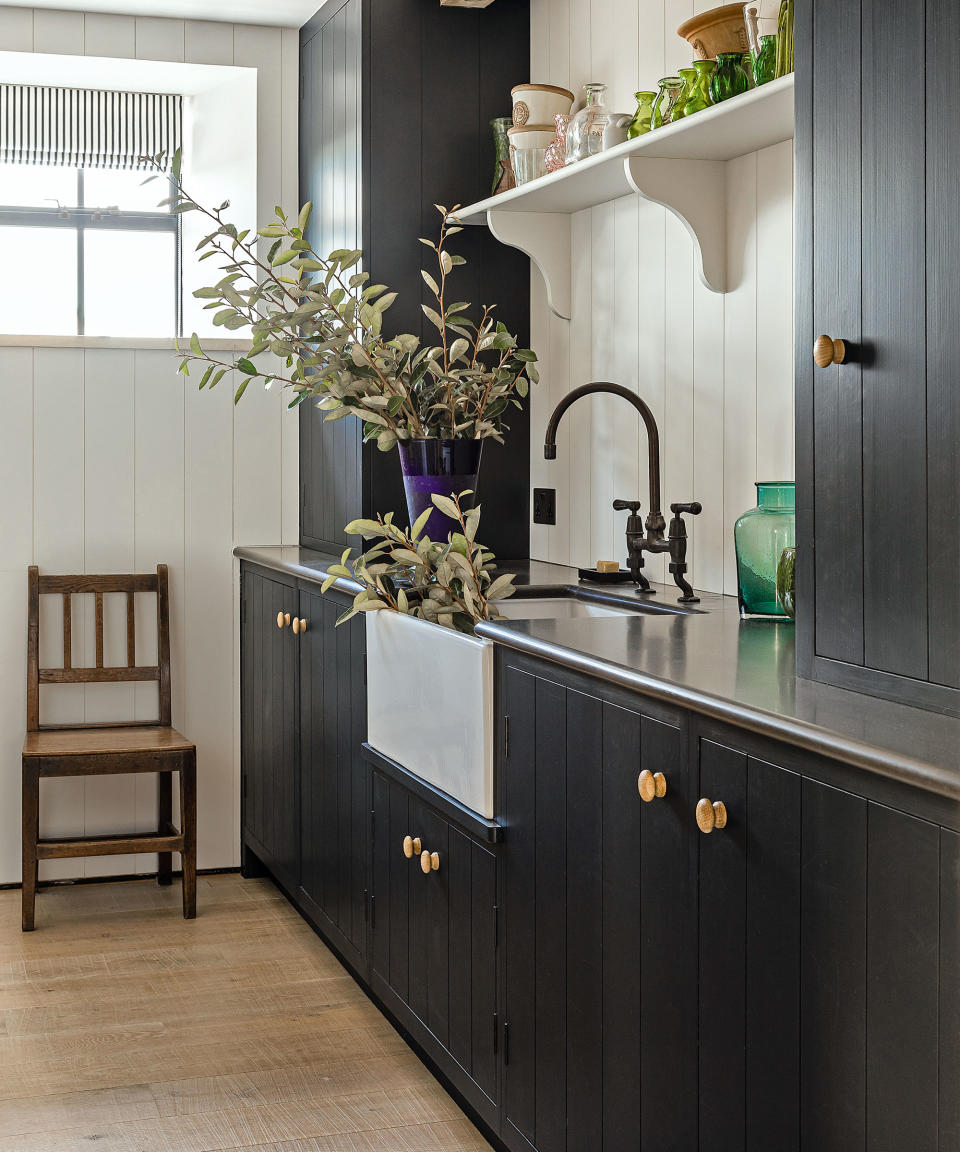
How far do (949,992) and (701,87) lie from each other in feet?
5.12

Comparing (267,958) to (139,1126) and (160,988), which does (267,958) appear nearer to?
(160,988)

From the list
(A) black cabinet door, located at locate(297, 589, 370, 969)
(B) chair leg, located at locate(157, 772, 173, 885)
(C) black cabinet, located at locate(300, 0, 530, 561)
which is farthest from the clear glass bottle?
(B) chair leg, located at locate(157, 772, 173, 885)

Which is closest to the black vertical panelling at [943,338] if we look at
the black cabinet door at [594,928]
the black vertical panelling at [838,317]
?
the black vertical panelling at [838,317]

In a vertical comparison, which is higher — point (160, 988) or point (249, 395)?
point (249, 395)

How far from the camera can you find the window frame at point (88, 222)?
3.83 meters

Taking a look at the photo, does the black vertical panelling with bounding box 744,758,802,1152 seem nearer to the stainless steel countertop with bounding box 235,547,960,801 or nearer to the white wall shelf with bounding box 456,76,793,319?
the stainless steel countertop with bounding box 235,547,960,801

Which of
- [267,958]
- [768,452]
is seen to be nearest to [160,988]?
[267,958]

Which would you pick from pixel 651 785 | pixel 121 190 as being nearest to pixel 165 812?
pixel 121 190

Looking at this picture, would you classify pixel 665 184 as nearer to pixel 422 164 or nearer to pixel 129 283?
pixel 422 164

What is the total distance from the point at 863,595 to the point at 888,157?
0.44m

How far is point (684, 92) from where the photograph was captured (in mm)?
2168

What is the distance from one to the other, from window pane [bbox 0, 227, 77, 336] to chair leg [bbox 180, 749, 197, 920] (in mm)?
1360

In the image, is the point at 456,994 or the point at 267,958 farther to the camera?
the point at 267,958

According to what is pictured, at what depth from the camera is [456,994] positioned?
7.14ft
